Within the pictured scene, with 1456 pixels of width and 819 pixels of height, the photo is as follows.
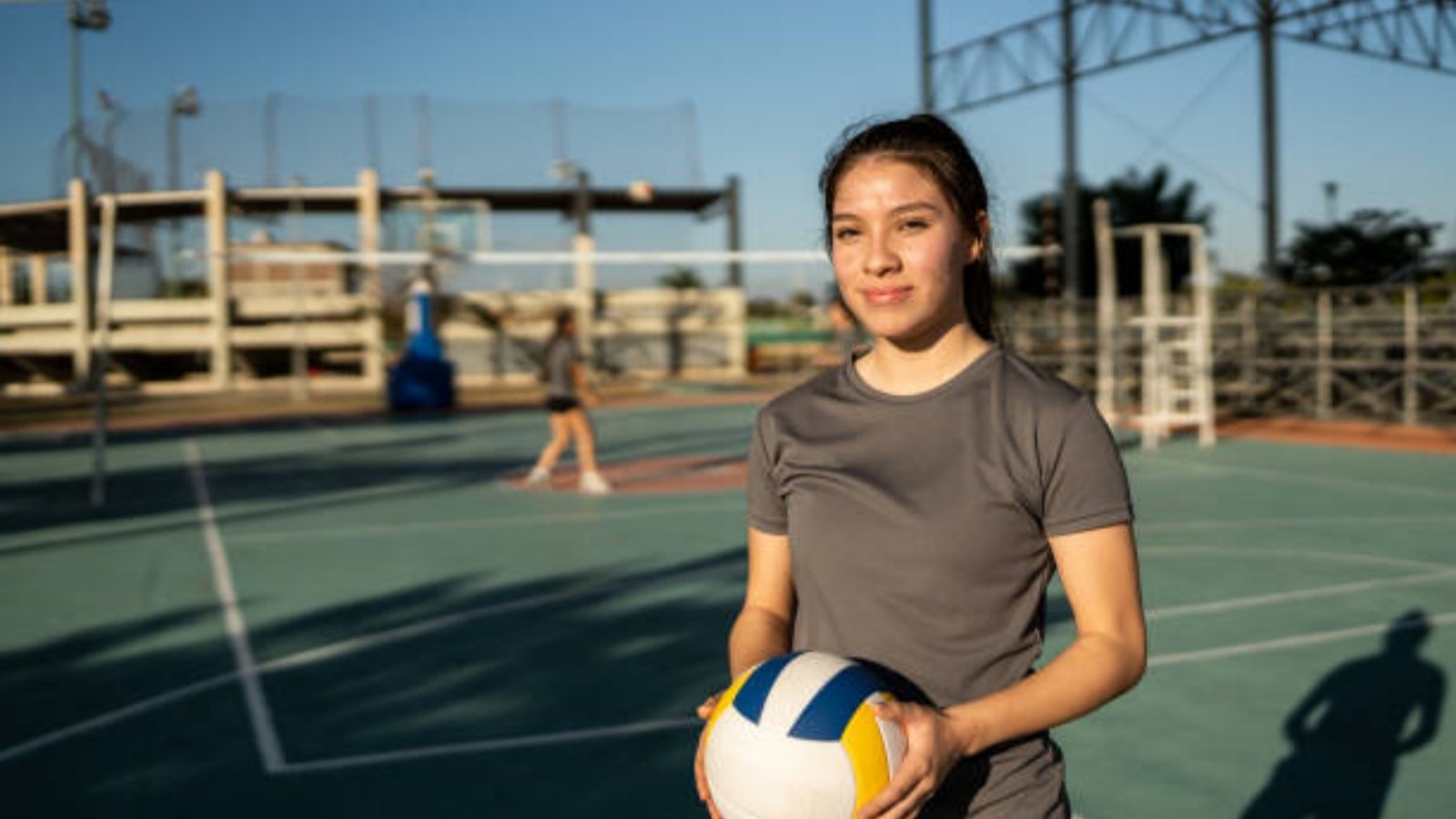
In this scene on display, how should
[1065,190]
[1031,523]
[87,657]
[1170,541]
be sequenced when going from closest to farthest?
[1031,523], [87,657], [1170,541], [1065,190]

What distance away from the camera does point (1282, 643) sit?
6.45 m

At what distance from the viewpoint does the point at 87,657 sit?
6.79 meters

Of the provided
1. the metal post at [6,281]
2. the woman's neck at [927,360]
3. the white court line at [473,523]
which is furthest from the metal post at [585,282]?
the woman's neck at [927,360]

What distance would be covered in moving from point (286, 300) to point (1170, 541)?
32.3m

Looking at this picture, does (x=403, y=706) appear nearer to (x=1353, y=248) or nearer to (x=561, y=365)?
(x=561, y=365)

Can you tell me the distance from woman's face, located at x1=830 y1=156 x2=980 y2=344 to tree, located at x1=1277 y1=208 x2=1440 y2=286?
33.3 metres

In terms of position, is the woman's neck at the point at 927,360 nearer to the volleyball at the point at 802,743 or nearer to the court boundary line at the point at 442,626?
the volleyball at the point at 802,743

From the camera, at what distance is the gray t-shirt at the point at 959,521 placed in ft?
5.94

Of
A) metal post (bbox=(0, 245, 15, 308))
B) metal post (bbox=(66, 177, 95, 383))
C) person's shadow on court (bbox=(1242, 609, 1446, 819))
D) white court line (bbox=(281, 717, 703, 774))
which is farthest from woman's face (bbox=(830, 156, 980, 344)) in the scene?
metal post (bbox=(66, 177, 95, 383))

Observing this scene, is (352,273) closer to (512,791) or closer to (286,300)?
(286,300)

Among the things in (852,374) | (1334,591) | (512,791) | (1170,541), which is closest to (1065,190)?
(1170,541)

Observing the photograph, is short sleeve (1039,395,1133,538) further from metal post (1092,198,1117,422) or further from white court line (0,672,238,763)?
metal post (1092,198,1117,422)

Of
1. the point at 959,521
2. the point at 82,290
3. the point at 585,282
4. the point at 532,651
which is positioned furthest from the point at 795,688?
the point at 82,290

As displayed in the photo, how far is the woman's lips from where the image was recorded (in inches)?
74.2
